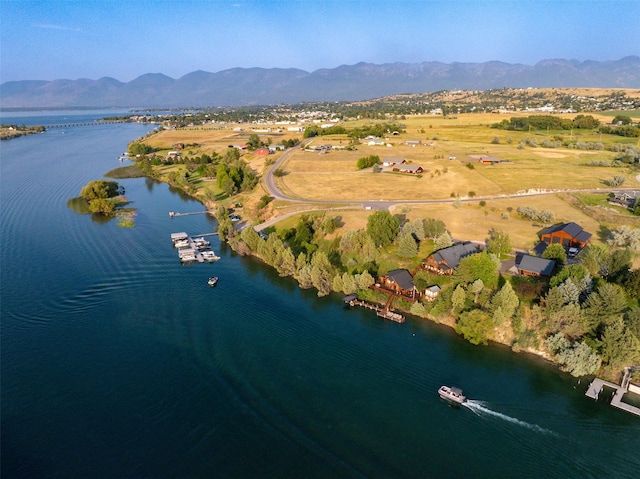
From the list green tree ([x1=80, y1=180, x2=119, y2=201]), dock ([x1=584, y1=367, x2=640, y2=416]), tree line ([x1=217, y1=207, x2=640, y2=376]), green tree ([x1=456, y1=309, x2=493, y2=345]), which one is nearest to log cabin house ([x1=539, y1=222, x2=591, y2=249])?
tree line ([x1=217, y1=207, x2=640, y2=376])

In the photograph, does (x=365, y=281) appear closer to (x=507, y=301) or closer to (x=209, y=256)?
(x=507, y=301)

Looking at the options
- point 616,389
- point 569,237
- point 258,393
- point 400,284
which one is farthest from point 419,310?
point 569,237

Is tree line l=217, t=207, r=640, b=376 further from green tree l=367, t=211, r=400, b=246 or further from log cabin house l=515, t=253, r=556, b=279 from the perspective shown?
log cabin house l=515, t=253, r=556, b=279

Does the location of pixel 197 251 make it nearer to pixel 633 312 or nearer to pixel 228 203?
pixel 228 203

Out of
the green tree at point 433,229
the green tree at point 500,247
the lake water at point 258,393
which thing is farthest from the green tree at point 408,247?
the lake water at point 258,393

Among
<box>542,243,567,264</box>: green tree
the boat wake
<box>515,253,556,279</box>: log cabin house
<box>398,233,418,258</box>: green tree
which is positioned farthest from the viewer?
<box>398,233,418,258</box>: green tree

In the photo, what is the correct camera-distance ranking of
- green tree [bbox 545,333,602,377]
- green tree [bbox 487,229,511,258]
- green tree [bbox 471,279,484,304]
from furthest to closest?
1. green tree [bbox 487,229,511,258]
2. green tree [bbox 471,279,484,304]
3. green tree [bbox 545,333,602,377]
